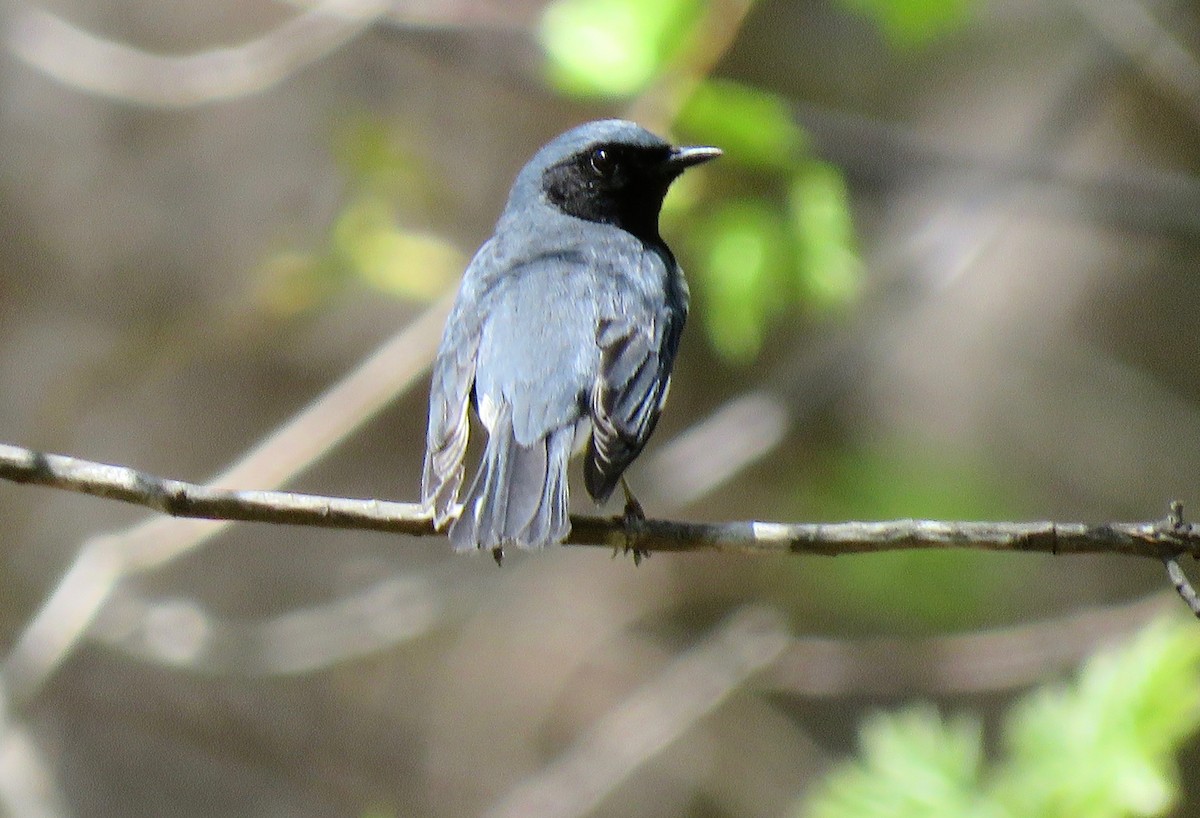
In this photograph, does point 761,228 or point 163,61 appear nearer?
point 761,228

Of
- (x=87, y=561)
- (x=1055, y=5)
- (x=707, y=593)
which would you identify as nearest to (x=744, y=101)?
(x=87, y=561)

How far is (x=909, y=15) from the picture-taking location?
464 centimetres

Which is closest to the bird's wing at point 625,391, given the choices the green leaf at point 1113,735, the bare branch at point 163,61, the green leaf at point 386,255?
the green leaf at point 1113,735

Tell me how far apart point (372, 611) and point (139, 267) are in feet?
6.60

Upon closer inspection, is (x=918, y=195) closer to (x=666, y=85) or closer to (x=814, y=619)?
(x=814, y=619)

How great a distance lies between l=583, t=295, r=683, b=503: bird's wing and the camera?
136 inches

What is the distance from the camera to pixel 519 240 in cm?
453

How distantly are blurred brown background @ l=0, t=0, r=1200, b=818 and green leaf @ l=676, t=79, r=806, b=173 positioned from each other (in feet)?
4.72

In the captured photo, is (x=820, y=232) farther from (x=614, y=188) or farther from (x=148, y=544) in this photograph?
(x=148, y=544)

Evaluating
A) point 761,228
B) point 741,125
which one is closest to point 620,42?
point 741,125

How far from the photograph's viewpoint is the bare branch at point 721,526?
2.81 m

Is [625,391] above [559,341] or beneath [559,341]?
beneath

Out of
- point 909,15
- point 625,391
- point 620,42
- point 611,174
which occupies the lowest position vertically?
point 625,391

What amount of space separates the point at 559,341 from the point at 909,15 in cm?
174
